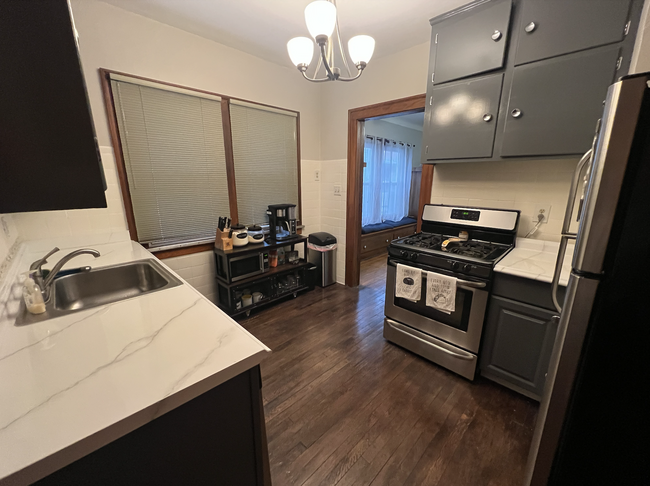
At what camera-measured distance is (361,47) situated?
151 centimetres

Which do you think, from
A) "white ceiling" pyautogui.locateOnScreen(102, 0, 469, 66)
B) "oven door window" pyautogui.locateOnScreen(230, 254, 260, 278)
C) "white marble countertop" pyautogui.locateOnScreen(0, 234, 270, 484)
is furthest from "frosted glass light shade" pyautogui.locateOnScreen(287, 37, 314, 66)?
"oven door window" pyautogui.locateOnScreen(230, 254, 260, 278)

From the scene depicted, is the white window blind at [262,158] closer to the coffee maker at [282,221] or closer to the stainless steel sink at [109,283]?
the coffee maker at [282,221]

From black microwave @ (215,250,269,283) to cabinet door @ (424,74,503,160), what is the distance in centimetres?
187

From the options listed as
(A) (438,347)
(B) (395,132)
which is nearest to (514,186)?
(A) (438,347)

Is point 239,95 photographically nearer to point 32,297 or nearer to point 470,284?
point 32,297

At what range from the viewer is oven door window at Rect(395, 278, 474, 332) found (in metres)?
1.77

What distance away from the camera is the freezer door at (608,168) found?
637 millimetres

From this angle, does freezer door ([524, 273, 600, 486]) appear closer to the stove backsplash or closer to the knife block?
the stove backsplash

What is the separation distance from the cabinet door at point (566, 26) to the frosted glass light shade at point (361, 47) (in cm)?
97

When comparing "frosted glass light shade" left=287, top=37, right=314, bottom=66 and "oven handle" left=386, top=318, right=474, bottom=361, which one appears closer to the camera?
"frosted glass light shade" left=287, top=37, right=314, bottom=66

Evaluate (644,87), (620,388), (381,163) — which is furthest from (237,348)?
(381,163)

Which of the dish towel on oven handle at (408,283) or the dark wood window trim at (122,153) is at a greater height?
the dark wood window trim at (122,153)

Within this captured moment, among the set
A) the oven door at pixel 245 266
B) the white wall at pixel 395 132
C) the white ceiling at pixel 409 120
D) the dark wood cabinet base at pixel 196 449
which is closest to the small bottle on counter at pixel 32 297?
the dark wood cabinet base at pixel 196 449

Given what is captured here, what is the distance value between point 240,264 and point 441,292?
1.85 meters
